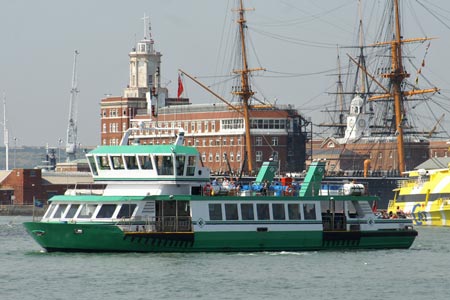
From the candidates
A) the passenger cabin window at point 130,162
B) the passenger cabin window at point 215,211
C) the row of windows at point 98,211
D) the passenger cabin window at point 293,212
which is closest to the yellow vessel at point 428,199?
the passenger cabin window at point 293,212

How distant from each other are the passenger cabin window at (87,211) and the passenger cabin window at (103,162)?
344 cm

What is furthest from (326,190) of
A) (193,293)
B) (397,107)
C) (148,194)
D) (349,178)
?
(349,178)

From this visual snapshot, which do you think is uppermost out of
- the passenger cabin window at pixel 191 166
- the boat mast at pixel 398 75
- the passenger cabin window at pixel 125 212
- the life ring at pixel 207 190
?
the boat mast at pixel 398 75

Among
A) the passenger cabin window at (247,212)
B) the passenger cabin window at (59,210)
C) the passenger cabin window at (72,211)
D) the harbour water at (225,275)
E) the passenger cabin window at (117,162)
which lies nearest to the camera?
the harbour water at (225,275)

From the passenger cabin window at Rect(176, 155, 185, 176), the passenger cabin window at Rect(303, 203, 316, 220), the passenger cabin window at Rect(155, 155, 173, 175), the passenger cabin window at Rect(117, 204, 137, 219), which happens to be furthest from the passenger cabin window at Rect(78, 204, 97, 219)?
the passenger cabin window at Rect(303, 203, 316, 220)

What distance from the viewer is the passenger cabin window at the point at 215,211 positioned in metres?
70.1

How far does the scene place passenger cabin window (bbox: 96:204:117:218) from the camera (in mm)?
68188

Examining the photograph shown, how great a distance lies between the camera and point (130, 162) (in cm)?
7056

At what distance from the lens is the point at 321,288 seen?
57.9 m

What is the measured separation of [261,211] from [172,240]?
18.1ft

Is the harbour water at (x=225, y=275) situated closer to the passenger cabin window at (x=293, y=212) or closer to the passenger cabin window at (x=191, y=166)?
the passenger cabin window at (x=293, y=212)

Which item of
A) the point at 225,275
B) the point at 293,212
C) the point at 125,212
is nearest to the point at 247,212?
the point at 293,212

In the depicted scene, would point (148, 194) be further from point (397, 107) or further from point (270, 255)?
point (397, 107)

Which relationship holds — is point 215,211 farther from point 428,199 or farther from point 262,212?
point 428,199
